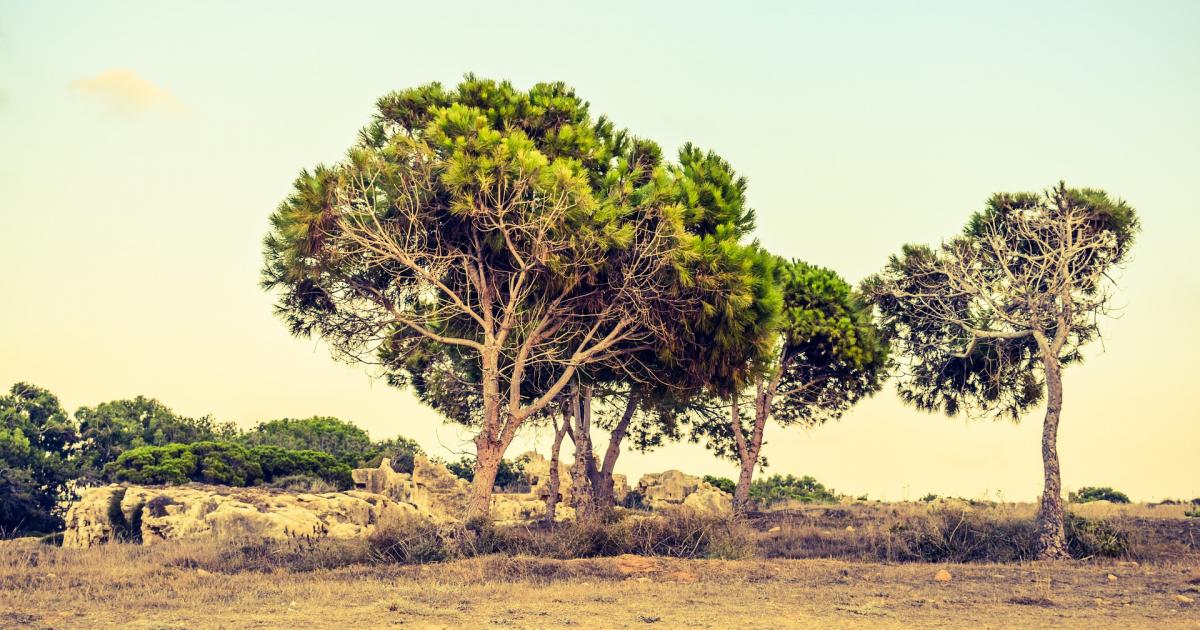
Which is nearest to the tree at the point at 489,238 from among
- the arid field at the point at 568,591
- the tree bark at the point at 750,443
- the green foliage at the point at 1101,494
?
the arid field at the point at 568,591

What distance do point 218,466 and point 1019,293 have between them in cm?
2497

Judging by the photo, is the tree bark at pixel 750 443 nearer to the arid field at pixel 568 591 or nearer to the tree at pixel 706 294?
the tree at pixel 706 294

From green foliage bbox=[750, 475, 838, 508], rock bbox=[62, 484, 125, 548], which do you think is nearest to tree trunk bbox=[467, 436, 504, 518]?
rock bbox=[62, 484, 125, 548]

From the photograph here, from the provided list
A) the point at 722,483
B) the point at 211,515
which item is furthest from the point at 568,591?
the point at 722,483

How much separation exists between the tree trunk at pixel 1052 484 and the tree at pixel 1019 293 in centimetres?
2

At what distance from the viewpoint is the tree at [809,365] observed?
33.3 m

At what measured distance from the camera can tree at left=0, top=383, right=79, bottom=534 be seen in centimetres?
4025

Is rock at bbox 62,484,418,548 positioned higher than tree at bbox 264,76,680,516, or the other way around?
tree at bbox 264,76,680,516

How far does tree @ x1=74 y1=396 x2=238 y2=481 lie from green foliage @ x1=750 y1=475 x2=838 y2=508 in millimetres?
27212

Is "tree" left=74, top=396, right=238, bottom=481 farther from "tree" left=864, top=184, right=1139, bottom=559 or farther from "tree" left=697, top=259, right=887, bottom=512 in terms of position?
"tree" left=864, top=184, right=1139, bottom=559

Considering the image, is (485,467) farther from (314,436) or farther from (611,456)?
(314,436)

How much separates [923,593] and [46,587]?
1262 cm

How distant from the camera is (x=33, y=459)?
4397cm

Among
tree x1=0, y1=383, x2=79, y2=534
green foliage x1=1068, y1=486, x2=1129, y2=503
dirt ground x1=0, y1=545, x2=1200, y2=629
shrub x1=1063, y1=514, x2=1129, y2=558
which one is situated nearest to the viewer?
dirt ground x1=0, y1=545, x2=1200, y2=629
